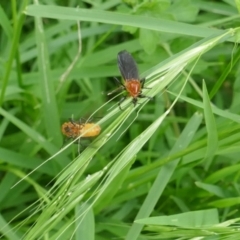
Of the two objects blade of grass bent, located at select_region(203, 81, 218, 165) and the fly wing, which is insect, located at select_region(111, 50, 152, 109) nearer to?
the fly wing

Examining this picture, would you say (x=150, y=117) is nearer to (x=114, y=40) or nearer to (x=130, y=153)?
(x=114, y=40)

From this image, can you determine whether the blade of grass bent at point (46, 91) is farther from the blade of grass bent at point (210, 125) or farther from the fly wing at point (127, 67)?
the blade of grass bent at point (210, 125)

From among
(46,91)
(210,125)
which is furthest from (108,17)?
(46,91)

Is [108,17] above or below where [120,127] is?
above

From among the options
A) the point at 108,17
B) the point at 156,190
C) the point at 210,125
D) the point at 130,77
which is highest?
the point at 108,17

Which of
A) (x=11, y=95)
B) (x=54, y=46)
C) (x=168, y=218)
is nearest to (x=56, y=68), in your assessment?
(x=54, y=46)

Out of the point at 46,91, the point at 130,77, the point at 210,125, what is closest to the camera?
the point at 210,125

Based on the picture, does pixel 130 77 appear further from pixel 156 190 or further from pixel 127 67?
pixel 156 190
